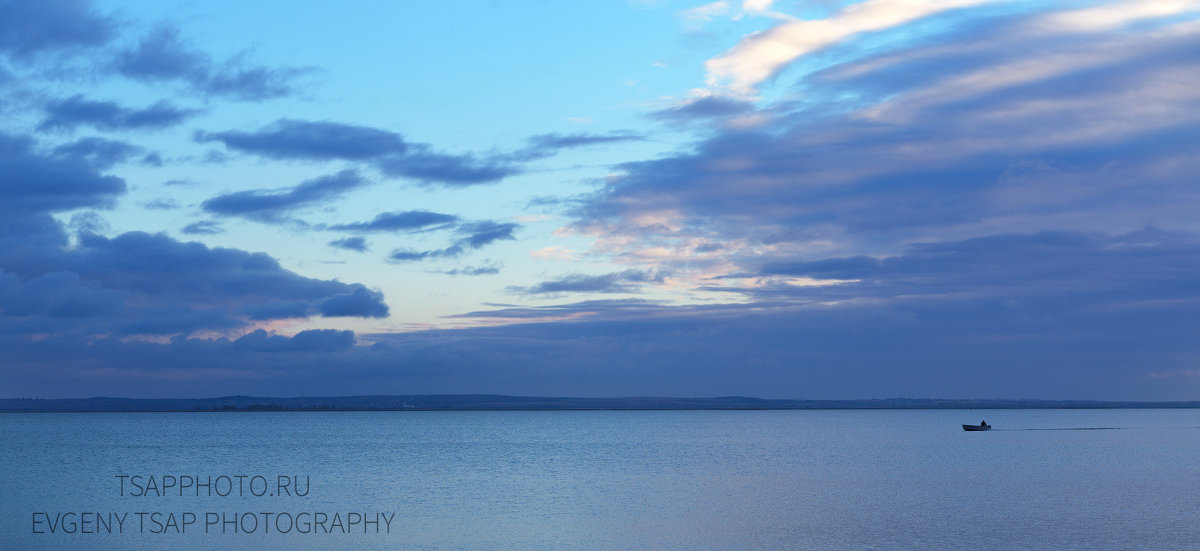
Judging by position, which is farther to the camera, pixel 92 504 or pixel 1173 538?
pixel 92 504

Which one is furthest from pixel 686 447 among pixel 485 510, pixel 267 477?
pixel 485 510

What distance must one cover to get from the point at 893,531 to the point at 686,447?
74.0 metres

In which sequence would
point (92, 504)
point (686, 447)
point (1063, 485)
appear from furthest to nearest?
point (686, 447) < point (1063, 485) < point (92, 504)

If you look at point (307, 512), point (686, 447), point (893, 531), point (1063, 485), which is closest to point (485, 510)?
point (307, 512)

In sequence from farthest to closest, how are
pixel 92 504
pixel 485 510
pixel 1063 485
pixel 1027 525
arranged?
1. pixel 1063 485
2. pixel 92 504
3. pixel 485 510
4. pixel 1027 525

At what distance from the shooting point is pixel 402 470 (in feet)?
245

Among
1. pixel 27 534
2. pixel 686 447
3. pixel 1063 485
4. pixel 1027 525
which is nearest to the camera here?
pixel 27 534

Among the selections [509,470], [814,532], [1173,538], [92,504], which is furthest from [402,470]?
[1173,538]

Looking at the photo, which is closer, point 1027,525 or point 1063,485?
point 1027,525

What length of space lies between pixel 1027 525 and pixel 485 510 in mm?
24487

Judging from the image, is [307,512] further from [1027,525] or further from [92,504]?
[1027,525]

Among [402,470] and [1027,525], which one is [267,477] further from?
[1027,525]

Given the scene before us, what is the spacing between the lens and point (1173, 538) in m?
39.0

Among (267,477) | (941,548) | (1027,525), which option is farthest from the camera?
(267,477)
